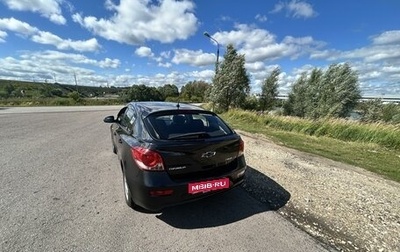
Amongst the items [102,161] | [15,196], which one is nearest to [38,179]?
[15,196]

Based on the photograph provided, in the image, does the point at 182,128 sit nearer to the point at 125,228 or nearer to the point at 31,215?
the point at 125,228

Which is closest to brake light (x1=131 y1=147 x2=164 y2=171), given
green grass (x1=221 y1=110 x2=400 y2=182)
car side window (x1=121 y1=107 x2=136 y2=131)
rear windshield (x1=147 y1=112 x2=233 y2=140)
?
rear windshield (x1=147 y1=112 x2=233 y2=140)

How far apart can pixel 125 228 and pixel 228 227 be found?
1.34 m

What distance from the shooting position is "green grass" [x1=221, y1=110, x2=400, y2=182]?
6382 mm

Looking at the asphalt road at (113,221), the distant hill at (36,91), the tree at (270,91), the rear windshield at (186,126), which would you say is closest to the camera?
the asphalt road at (113,221)

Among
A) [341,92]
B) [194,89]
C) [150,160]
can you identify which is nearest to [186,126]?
[150,160]

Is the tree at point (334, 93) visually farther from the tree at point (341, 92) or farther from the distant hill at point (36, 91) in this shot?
the distant hill at point (36, 91)

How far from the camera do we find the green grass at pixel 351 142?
638 cm

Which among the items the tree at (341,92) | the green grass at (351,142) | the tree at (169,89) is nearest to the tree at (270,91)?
the tree at (341,92)

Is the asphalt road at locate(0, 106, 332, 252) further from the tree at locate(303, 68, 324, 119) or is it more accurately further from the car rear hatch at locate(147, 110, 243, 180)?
the tree at locate(303, 68, 324, 119)

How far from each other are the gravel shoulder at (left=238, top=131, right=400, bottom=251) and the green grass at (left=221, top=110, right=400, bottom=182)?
0.94 metres

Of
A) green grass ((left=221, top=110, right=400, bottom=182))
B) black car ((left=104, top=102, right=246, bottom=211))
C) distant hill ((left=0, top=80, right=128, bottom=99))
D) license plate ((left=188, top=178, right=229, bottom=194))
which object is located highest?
black car ((left=104, top=102, right=246, bottom=211))

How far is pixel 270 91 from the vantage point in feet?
115

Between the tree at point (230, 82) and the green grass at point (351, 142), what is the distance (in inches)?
377
